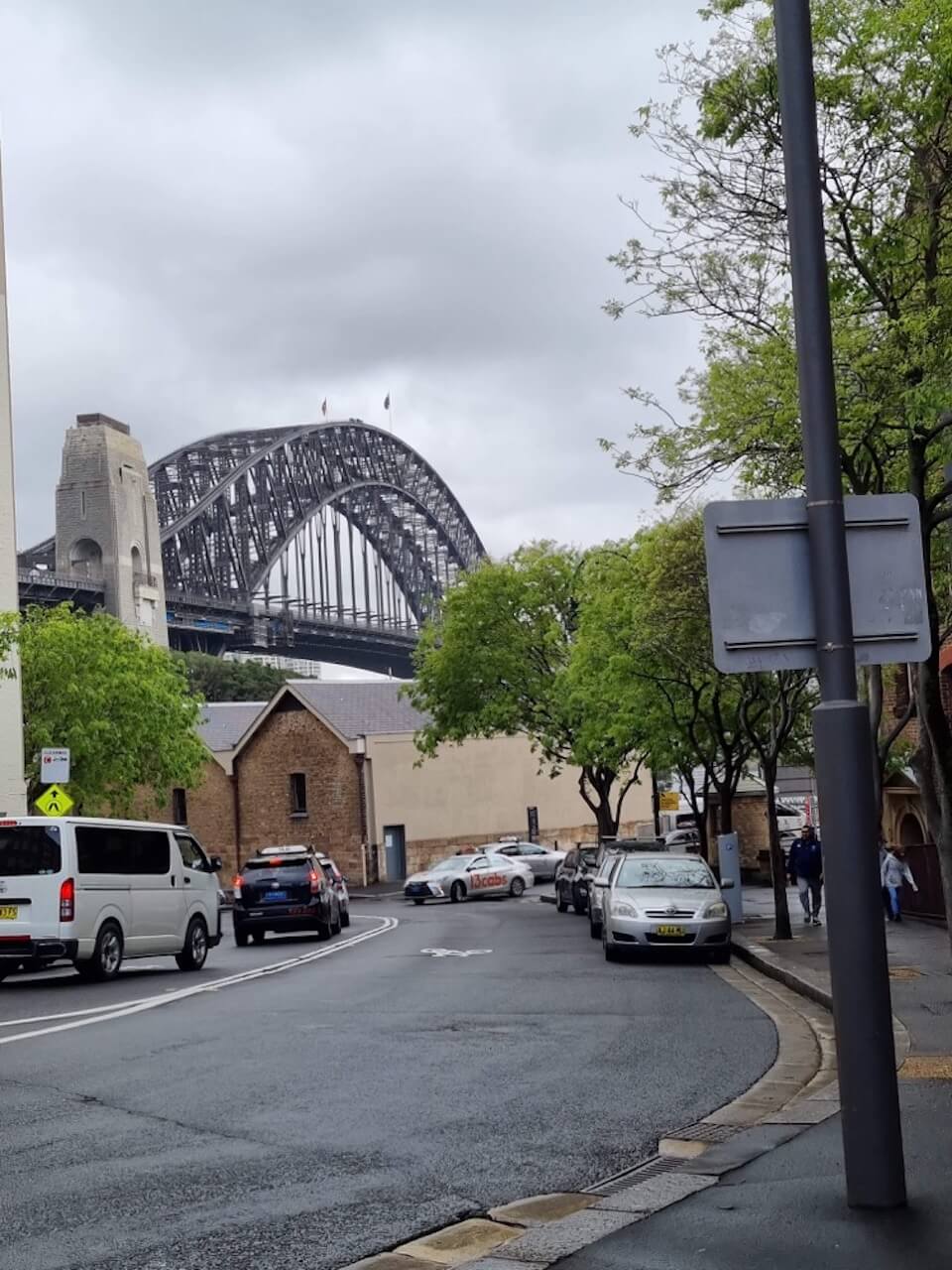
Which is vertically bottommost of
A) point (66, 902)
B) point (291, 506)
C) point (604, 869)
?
point (604, 869)

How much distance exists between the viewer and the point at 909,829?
1588 inches

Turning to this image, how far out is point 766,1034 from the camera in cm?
1291

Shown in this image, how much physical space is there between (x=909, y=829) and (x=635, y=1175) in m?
34.4

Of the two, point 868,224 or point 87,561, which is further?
point 87,561

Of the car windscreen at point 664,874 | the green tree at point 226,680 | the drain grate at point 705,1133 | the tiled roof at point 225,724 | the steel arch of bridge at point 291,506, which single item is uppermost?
the steel arch of bridge at point 291,506

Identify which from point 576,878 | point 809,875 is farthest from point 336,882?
point 809,875

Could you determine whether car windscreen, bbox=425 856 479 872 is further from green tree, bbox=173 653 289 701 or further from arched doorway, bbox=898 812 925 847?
green tree, bbox=173 653 289 701

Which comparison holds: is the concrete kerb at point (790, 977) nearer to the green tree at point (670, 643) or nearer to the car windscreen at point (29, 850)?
the green tree at point (670, 643)

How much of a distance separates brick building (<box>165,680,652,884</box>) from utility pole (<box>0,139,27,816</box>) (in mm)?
21005

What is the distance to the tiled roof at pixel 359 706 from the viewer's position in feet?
208

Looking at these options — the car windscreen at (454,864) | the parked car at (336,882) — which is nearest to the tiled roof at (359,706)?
the car windscreen at (454,864)

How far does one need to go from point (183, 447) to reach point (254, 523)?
8670mm

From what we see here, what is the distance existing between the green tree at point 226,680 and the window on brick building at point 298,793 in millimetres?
45174

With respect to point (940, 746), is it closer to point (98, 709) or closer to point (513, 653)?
point (513, 653)
